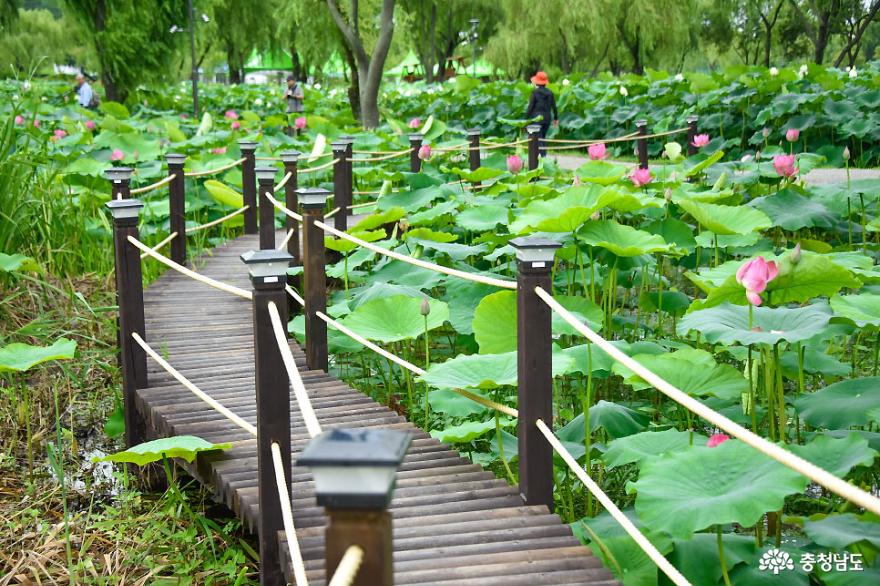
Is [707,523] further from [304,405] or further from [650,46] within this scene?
[650,46]

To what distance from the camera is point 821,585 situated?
2.28 meters

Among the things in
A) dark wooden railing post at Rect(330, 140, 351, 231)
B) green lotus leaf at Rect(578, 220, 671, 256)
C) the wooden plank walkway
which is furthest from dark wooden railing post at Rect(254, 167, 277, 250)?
green lotus leaf at Rect(578, 220, 671, 256)

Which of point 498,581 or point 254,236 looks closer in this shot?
point 498,581

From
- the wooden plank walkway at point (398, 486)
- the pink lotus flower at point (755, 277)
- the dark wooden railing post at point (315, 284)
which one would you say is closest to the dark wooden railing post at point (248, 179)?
the wooden plank walkway at point (398, 486)

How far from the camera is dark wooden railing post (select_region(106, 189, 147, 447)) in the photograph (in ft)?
12.4

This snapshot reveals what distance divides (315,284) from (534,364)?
1677mm

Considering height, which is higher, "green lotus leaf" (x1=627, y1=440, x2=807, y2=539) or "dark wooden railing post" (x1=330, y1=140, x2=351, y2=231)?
"dark wooden railing post" (x1=330, y1=140, x2=351, y2=231)

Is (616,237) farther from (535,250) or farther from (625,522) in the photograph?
(625,522)

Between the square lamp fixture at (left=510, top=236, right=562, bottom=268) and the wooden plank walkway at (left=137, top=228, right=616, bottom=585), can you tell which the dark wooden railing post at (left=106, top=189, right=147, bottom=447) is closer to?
the wooden plank walkway at (left=137, top=228, right=616, bottom=585)

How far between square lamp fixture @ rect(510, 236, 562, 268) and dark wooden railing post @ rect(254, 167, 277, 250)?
333 cm

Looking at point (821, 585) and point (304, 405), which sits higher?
point (304, 405)

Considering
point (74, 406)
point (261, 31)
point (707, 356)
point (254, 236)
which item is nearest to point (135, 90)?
point (261, 31)

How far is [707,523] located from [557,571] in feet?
1.54

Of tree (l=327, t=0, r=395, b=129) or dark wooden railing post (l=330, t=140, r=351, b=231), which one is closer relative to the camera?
dark wooden railing post (l=330, t=140, r=351, b=231)
